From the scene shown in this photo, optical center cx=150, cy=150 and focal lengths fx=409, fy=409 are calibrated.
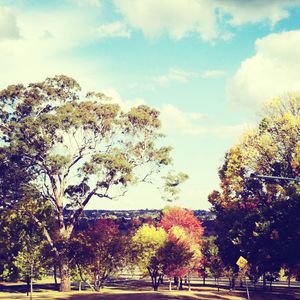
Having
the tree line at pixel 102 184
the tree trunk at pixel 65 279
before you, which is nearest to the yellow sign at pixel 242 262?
the tree line at pixel 102 184

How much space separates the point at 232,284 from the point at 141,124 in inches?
924

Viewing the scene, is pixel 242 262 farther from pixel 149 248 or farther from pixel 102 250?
pixel 102 250

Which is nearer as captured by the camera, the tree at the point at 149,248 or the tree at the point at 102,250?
the tree at the point at 102,250

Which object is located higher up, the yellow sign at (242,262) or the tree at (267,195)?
the tree at (267,195)

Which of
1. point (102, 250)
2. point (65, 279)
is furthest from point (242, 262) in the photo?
point (65, 279)

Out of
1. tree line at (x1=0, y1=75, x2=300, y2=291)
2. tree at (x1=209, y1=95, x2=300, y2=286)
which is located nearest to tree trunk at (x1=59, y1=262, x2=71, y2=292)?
tree line at (x1=0, y1=75, x2=300, y2=291)

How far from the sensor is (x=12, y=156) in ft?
133

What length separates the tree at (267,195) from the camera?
97.6ft

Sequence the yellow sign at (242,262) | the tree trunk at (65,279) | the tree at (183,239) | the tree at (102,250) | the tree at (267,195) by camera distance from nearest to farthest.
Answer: the tree at (267,195)
the yellow sign at (242,262)
the tree at (102,250)
the tree trunk at (65,279)
the tree at (183,239)

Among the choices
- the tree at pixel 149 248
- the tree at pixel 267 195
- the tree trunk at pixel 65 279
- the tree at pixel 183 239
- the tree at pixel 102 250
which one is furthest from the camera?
the tree at pixel 183 239

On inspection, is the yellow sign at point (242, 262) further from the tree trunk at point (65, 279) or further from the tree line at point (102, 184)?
the tree trunk at point (65, 279)

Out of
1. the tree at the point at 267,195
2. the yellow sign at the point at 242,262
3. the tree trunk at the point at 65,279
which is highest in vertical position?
the tree at the point at 267,195

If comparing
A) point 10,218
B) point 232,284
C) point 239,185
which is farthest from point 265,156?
point 10,218

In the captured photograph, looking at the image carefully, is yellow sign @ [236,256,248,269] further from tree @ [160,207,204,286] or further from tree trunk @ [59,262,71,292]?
tree trunk @ [59,262,71,292]
